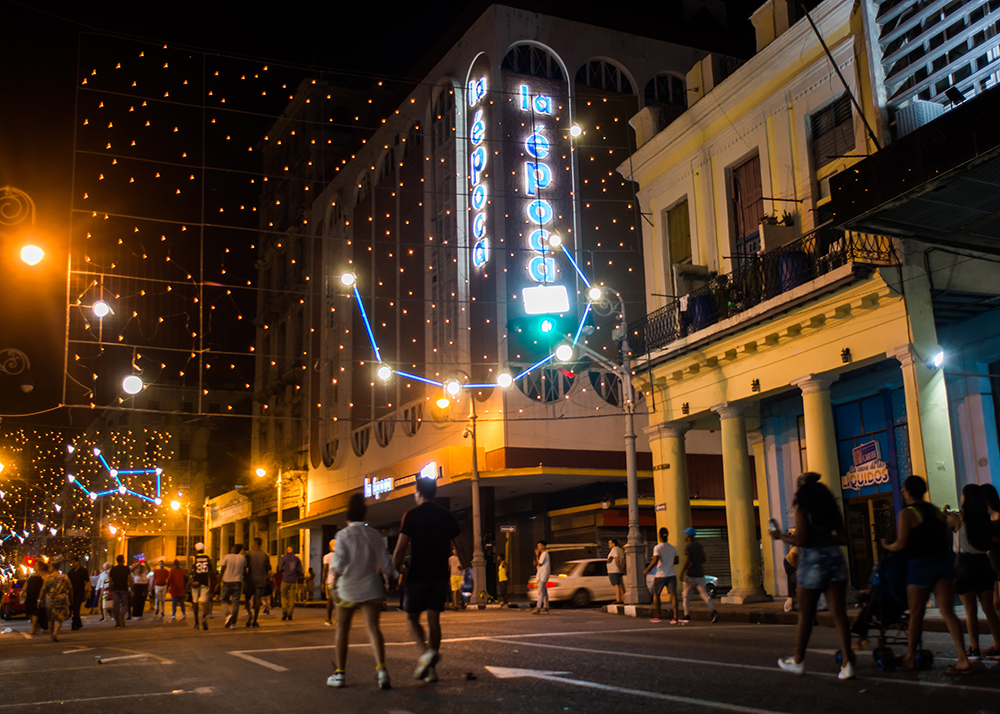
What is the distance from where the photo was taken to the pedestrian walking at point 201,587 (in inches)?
787

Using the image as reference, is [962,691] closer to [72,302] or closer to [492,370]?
[72,302]

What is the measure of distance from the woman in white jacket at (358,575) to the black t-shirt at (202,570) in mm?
13703

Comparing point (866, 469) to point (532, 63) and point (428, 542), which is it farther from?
point (532, 63)

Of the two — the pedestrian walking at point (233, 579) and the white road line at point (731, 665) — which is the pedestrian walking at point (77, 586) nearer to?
the pedestrian walking at point (233, 579)

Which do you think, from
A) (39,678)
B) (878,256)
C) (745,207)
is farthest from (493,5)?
(39,678)

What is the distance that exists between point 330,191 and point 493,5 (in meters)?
16.8

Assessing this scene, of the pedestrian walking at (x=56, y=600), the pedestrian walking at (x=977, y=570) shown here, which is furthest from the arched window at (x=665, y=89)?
the pedestrian walking at (x=977, y=570)

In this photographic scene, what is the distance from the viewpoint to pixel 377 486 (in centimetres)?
3741

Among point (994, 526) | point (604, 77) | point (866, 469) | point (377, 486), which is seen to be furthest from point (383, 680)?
point (604, 77)

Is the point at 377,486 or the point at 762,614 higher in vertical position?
the point at 377,486

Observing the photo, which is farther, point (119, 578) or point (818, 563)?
point (119, 578)

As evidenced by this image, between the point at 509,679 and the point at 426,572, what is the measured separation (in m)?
1.12

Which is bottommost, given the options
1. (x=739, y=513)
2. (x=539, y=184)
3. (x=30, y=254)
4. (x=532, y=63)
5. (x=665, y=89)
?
(x=739, y=513)

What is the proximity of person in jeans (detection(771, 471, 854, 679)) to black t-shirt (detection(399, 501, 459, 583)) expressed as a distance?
275 centimetres
